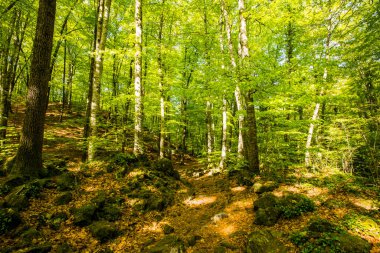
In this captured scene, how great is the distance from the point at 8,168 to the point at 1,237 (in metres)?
3.17

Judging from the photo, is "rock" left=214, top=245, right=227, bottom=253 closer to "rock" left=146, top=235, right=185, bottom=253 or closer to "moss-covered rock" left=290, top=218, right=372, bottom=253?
"rock" left=146, top=235, right=185, bottom=253

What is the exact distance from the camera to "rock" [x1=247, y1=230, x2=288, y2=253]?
4391 mm

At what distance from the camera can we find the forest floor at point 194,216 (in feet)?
15.7

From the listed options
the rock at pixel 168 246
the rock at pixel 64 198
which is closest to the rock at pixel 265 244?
the rock at pixel 168 246

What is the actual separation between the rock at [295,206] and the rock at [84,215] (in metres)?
5.52

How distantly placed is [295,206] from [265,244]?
1.81m

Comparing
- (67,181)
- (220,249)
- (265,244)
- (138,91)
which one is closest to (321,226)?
(265,244)

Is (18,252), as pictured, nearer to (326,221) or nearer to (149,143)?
(326,221)

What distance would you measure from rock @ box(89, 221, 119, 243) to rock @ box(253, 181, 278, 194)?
5105mm

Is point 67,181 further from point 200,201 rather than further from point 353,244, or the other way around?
point 353,244

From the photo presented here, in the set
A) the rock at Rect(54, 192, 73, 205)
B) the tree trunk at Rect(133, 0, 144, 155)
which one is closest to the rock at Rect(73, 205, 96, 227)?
the rock at Rect(54, 192, 73, 205)

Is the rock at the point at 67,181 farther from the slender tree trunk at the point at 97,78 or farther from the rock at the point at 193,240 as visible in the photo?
the rock at the point at 193,240

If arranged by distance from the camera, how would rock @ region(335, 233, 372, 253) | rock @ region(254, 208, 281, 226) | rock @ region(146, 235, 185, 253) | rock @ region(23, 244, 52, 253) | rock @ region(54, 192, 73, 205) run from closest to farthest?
rock @ region(335, 233, 372, 253), rock @ region(23, 244, 52, 253), rock @ region(146, 235, 185, 253), rock @ region(254, 208, 281, 226), rock @ region(54, 192, 73, 205)

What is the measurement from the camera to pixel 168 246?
480 centimetres
